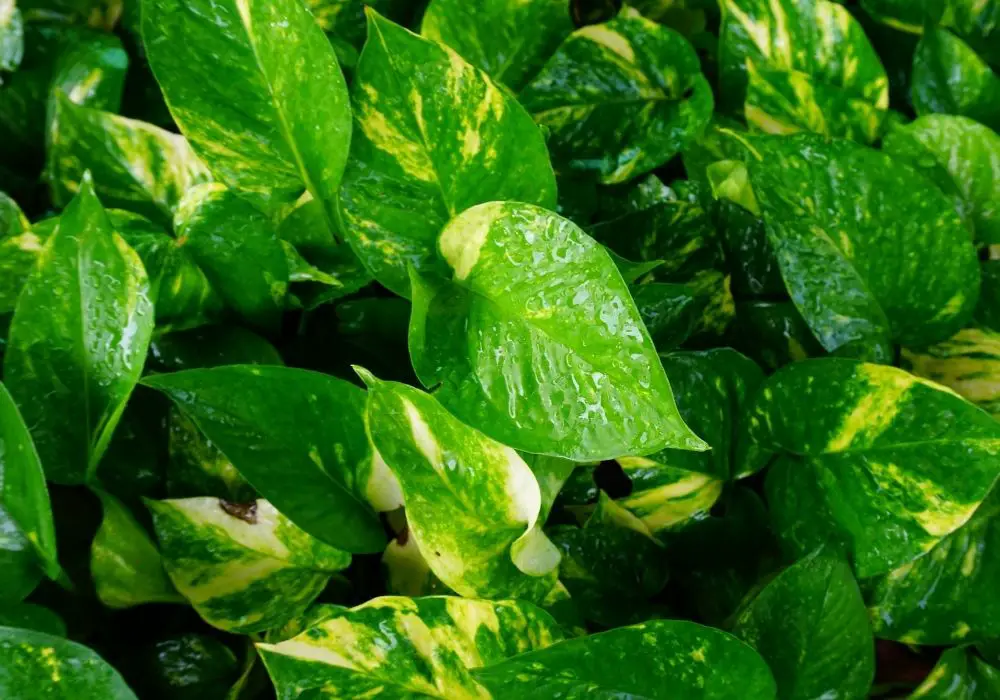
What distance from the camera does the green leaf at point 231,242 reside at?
1.72ft

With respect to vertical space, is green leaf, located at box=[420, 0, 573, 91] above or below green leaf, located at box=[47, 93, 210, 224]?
above

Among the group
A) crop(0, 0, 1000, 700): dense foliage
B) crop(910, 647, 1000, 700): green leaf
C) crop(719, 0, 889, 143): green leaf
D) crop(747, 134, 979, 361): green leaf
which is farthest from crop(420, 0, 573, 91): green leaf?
crop(910, 647, 1000, 700): green leaf

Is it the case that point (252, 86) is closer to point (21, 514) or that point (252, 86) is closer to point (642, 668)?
point (21, 514)

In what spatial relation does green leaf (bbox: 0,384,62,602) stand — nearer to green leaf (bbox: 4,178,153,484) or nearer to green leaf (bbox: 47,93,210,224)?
green leaf (bbox: 4,178,153,484)

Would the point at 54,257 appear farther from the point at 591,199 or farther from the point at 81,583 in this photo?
the point at 591,199

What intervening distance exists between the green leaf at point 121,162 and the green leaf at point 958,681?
0.57 metres

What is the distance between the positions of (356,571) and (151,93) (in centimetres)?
47

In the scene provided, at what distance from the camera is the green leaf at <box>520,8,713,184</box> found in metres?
0.68

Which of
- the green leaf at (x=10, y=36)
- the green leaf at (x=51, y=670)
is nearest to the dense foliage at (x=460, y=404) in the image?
the green leaf at (x=51, y=670)

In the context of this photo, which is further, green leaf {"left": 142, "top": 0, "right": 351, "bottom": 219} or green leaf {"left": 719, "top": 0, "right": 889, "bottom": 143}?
green leaf {"left": 719, "top": 0, "right": 889, "bottom": 143}

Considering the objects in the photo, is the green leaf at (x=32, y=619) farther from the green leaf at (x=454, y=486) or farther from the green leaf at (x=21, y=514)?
the green leaf at (x=454, y=486)

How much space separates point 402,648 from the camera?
0.41 m

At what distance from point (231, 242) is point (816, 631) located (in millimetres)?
405

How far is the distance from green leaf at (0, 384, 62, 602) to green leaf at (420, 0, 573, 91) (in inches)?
15.5
